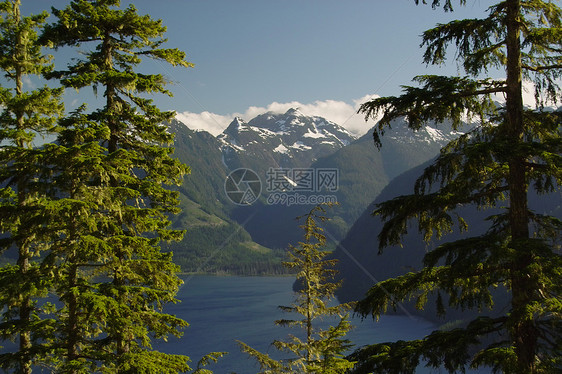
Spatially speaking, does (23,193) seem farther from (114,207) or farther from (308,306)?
(308,306)

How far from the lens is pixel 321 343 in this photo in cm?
1603

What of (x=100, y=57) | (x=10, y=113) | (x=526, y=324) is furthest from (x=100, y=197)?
(x=526, y=324)

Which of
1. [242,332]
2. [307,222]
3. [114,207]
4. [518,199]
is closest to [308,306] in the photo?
[307,222]

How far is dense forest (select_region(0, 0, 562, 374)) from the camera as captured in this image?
8133mm

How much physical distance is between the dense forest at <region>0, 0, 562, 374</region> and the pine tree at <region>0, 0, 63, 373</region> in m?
0.07

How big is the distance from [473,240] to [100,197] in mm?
9940

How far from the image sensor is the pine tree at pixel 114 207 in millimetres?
12258

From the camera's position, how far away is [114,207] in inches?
507

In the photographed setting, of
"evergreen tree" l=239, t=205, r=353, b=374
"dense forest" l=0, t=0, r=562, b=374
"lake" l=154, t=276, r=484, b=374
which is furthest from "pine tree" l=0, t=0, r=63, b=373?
"lake" l=154, t=276, r=484, b=374

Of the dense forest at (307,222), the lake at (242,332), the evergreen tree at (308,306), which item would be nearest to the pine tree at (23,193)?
the dense forest at (307,222)

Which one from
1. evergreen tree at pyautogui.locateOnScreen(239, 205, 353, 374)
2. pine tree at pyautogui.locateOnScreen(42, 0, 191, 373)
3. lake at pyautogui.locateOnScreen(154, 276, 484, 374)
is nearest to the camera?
pine tree at pyautogui.locateOnScreen(42, 0, 191, 373)

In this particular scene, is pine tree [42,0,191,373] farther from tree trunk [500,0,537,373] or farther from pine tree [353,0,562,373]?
tree trunk [500,0,537,373]

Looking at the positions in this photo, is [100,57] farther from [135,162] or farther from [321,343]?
[321,343]

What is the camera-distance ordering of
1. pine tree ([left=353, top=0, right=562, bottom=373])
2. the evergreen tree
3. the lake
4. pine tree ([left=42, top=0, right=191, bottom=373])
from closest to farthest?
pine tree ([left=353, top=0, right=562, bottom=373]) < pine tree ([left=42, top=0, right=191, bottom=373]) < the evergreen tree < the lake
